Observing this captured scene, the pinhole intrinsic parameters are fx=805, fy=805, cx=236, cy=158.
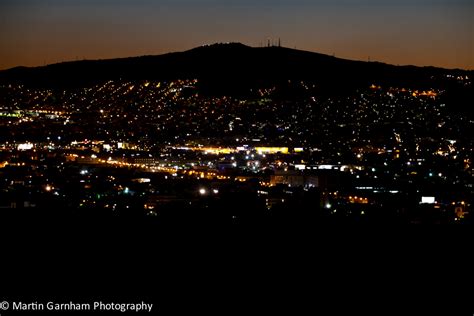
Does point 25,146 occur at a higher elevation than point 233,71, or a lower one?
lower

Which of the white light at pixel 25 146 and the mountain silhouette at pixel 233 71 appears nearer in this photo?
the white light at pixel 25 146

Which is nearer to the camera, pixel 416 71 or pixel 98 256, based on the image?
pixel 98 256

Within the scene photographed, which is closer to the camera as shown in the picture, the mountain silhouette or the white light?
the white light

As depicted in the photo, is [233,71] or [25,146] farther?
[233,71]

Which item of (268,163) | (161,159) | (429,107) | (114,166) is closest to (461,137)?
(429,107)

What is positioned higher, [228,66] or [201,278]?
[228,66]

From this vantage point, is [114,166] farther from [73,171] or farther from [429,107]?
Answer: [429,107]

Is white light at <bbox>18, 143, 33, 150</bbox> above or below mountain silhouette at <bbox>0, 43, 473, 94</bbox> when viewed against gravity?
below

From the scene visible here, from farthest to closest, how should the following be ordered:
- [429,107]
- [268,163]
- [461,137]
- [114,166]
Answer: [429,107]
[461,137]
[268,163]
[114,166]

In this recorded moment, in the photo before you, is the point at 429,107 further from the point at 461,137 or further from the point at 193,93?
the point at 193,93

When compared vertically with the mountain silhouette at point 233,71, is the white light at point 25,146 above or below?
below

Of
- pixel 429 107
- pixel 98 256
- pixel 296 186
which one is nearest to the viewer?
pixel 98 256
